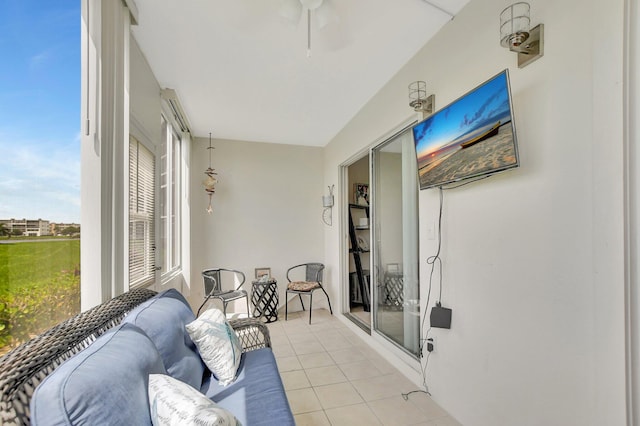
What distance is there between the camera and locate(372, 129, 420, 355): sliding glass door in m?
2.51

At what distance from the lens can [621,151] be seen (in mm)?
1047

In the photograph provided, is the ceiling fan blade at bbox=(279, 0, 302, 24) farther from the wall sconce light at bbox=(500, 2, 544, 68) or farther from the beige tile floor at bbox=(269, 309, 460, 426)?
the beige tile floor at bbox=(269, 309, 460, 426)

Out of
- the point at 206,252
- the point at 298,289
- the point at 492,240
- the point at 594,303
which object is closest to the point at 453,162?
the point at 492,240

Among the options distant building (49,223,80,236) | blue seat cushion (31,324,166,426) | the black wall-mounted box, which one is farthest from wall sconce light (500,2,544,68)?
distant building (49,223,80,236)

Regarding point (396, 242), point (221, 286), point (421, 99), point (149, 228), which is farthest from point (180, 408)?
point (221, 286)

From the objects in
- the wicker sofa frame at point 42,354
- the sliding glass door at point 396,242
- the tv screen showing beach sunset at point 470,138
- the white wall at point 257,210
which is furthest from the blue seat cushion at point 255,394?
the white wall at point 257,210

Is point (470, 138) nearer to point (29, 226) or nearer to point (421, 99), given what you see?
point (421, 99)

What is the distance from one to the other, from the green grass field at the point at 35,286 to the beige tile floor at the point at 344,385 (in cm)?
150

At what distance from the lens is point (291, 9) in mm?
1625

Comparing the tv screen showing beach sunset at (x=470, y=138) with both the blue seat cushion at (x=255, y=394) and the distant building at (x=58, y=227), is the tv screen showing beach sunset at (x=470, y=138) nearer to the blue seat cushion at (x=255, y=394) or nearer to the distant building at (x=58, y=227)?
the blue seat cushion at (x=255, y=394)

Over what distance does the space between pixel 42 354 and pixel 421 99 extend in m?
2.33

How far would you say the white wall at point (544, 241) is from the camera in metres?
1.09

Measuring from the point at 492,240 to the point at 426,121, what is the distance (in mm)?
859

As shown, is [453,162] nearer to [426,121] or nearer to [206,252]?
[426,121]
